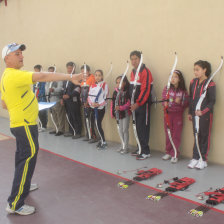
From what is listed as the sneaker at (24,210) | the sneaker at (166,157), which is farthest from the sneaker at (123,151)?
the sneaker at (24,210)

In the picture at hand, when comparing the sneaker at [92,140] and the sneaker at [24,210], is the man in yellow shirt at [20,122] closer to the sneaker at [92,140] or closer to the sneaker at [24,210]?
the sneaker at [24,210]

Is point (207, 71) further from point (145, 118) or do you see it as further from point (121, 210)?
point (121, 210)

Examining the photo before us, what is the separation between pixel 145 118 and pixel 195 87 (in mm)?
941

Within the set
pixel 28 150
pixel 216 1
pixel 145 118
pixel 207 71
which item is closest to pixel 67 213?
pixel 28 150

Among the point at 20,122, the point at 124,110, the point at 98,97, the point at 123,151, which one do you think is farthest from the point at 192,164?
the point at 20,122

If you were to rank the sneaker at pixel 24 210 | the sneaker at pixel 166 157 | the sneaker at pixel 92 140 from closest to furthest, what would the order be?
1. the sneaker at pixel 24 210
2. the sneaker at pixel 166 157
3. the sneaker at pixel 92 140

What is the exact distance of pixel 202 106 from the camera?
3.67 meters

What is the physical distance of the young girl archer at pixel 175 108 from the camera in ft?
12.9

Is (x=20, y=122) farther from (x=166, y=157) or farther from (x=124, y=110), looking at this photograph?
(x=166, y=157)

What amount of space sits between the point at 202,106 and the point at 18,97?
2.34 m

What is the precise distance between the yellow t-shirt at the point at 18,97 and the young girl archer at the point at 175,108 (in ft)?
6.75

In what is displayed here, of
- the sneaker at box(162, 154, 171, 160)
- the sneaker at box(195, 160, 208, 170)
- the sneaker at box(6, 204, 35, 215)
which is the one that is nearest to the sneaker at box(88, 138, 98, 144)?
the sneaker at box(162, 154, 171, 160)

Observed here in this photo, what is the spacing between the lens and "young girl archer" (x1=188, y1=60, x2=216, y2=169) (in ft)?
11.9

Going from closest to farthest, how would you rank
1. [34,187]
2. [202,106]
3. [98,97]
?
[34,187] → [202,106] → [98,97]
